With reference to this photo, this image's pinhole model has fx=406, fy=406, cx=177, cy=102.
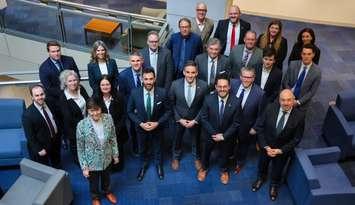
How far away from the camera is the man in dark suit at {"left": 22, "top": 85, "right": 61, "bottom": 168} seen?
467cm

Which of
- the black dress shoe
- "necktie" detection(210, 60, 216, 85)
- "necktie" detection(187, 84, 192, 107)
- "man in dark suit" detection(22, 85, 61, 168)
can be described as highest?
"necktie" detection(210, 60, 216, 85)

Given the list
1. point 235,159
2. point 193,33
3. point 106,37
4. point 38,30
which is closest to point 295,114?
point 235,159

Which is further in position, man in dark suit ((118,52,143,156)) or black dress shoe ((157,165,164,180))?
black dress shoe ((157,165,164,180))

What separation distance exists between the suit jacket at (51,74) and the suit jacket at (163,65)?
955mm

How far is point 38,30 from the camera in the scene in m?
7.91

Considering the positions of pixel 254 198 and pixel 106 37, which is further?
pixel 106 37

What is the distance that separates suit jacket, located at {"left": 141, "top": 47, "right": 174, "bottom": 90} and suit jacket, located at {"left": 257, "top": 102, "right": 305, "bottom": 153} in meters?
1.38

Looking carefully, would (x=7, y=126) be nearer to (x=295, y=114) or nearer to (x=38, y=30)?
(x=38, y=30)

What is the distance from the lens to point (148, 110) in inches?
195

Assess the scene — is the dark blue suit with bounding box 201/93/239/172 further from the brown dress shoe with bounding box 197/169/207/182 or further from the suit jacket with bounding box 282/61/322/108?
the suit jacket with bounding box 282/61/322/108

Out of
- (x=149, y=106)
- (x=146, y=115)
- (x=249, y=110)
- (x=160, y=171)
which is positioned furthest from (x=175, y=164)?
(x=249, y=110)

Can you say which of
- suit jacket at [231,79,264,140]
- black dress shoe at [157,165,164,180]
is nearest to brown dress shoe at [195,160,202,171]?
black dress shoe at [157,165,164,180]

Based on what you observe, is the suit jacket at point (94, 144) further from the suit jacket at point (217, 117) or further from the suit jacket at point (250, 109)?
the suit jacket at point (250, 109)

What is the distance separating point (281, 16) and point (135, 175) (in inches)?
244
